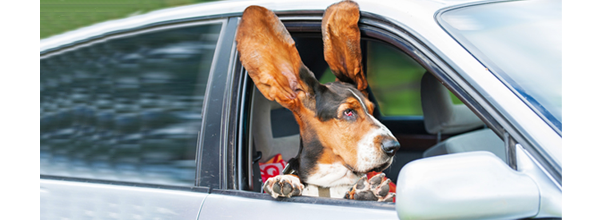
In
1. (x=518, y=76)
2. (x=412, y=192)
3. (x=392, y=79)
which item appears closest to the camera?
(x=412, y=192)

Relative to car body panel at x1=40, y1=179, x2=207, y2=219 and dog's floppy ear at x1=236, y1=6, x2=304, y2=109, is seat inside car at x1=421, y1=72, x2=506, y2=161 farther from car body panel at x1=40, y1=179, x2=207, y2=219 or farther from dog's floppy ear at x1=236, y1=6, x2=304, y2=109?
car body panel at x1=40, y1=179, x2=207, y2=219

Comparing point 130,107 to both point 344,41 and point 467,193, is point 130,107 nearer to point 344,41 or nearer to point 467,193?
point 344,41

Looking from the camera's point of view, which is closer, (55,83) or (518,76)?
(518,76)

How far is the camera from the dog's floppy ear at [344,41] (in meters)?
1.78

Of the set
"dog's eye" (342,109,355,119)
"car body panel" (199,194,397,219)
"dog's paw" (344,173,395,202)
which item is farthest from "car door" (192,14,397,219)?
"dog's eye" (342,109,355,119)

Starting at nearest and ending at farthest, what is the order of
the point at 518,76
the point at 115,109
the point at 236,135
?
the point at 518,76 < the point at 236,135 < the point at 115,109

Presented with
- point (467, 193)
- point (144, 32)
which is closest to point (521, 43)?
point (467, 193)

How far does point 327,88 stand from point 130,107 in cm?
88

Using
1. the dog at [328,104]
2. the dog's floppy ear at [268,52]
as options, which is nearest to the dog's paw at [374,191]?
the dog at [328,104]

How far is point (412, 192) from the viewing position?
109 centimetres

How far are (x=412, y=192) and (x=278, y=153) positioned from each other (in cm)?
161

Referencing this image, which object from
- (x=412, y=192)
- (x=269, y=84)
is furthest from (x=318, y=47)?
(x=412, y=192)

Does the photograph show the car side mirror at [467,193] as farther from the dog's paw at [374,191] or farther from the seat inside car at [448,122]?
the seat inside car at [448,122]

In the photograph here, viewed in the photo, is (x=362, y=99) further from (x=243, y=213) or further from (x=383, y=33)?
(x=243, y=213)
